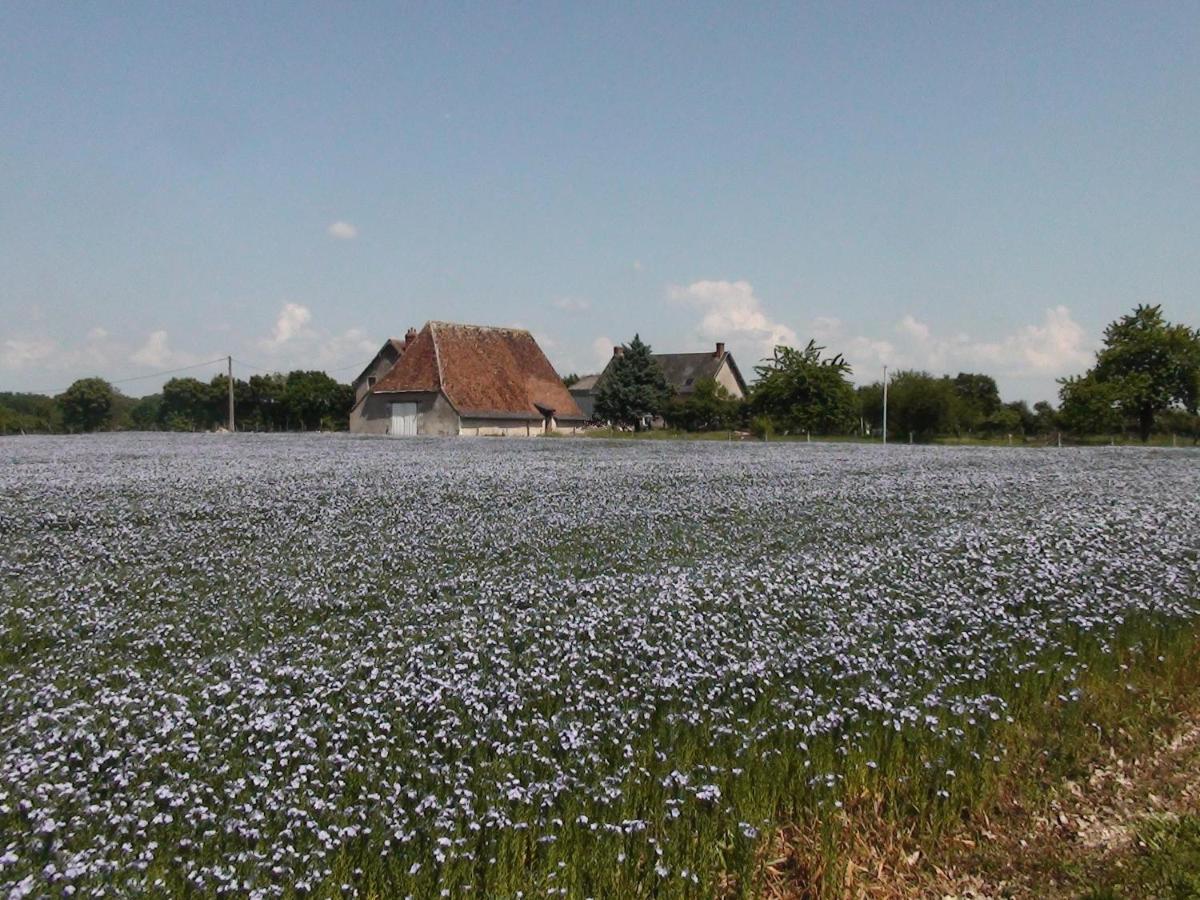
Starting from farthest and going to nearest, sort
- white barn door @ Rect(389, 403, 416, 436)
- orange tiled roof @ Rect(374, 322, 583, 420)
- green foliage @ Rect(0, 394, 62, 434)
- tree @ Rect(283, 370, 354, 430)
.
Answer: tree @ Rect(283, 370, 354, 430)
green foliage @ Rect(0, 394, 62, 434)
orange tiled roof @ Rect(374, 322, 583, 420)
white barn door @ Rect(389, 403, 416, 436)

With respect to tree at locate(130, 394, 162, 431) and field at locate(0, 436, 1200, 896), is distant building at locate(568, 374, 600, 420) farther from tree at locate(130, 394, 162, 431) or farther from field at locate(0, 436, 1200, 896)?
field at locate(0, 436, 1200, 896)

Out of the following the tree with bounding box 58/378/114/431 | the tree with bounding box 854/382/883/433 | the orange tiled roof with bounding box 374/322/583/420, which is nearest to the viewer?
the orange tiled roof with bounding box 374/322/583/420

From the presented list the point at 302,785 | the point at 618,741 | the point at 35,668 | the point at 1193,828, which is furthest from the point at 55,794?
the point at 1193,828

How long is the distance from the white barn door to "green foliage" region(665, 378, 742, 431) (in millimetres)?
26777

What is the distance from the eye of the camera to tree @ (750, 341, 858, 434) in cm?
6194

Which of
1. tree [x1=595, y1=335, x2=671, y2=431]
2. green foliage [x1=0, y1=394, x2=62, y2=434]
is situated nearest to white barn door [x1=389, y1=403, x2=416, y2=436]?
tree [x1=595, y1=335, x2=671, y2=431]

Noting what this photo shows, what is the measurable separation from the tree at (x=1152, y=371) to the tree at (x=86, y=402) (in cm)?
10130

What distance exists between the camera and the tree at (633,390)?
255 ft

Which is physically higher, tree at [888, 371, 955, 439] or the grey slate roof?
the grey slate roof

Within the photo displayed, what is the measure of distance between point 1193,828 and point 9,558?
411 inches

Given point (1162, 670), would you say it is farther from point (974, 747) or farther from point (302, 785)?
point (302, 785)

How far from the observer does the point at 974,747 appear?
4590mm

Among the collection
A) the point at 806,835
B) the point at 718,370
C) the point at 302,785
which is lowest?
the point at 806,835

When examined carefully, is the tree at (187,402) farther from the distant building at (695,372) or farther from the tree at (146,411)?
the distant building at (695,372)
